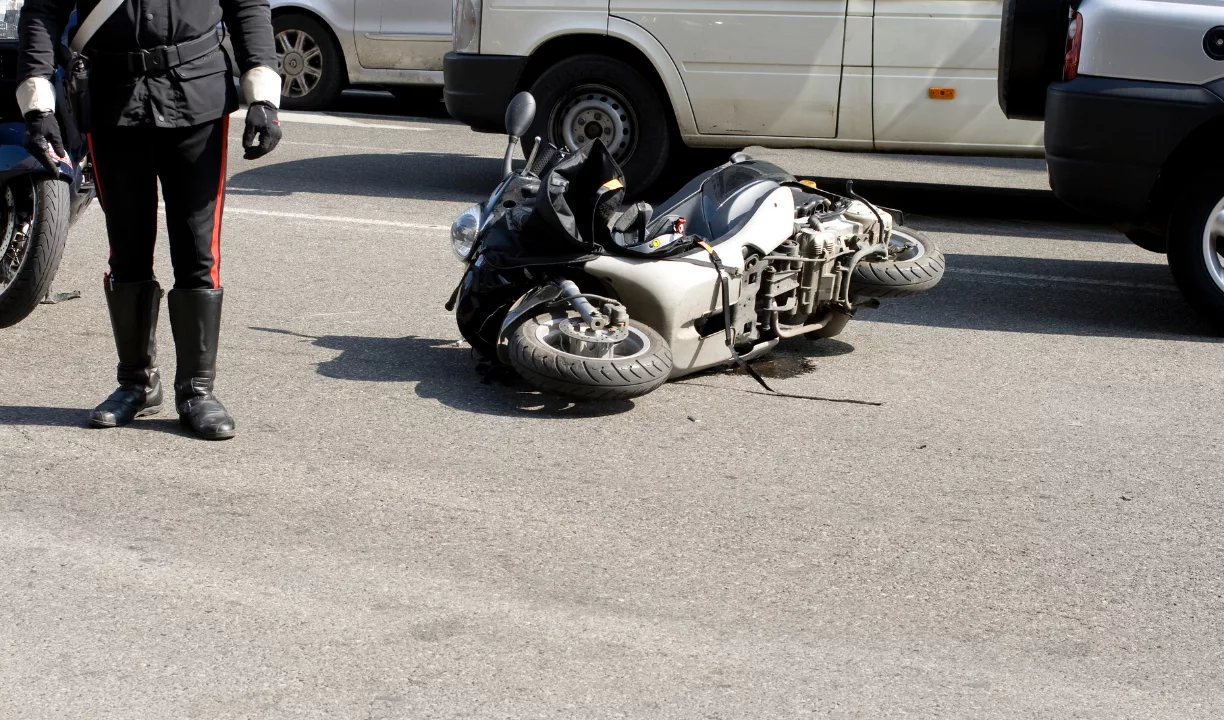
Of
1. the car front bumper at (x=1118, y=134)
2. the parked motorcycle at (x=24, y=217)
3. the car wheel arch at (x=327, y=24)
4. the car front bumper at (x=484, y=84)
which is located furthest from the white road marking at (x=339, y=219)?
the car wheel arch at (x=327, y=24)

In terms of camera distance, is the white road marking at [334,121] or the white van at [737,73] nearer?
the white van at [737,73]

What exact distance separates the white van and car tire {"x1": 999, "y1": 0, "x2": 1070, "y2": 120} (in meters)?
1.81

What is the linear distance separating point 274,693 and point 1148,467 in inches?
116

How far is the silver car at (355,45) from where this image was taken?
1345 cm

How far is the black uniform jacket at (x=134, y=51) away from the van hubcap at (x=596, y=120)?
5.07 metres

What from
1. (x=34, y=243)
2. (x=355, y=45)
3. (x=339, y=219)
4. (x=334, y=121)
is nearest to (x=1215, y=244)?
(x=339, y=219)

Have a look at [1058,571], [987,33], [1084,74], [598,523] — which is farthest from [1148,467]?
[987,33]

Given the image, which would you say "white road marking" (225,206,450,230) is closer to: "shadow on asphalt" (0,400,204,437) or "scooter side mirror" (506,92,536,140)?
"scooter side mirror" (506,92,536,140)

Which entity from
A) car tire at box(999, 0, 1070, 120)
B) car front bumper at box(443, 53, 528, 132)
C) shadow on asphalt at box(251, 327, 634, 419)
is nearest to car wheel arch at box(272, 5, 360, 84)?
car front bumper at box(443, 53, 528, 132)

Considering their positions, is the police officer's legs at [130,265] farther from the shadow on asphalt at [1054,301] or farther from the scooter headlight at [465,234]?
the shadow on asphalt at [1054,301]

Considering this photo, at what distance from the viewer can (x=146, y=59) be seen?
4.41m

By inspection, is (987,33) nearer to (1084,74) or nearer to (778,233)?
(1084,74)

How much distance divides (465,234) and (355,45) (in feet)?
29.2

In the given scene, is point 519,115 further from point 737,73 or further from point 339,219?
point 737,73
